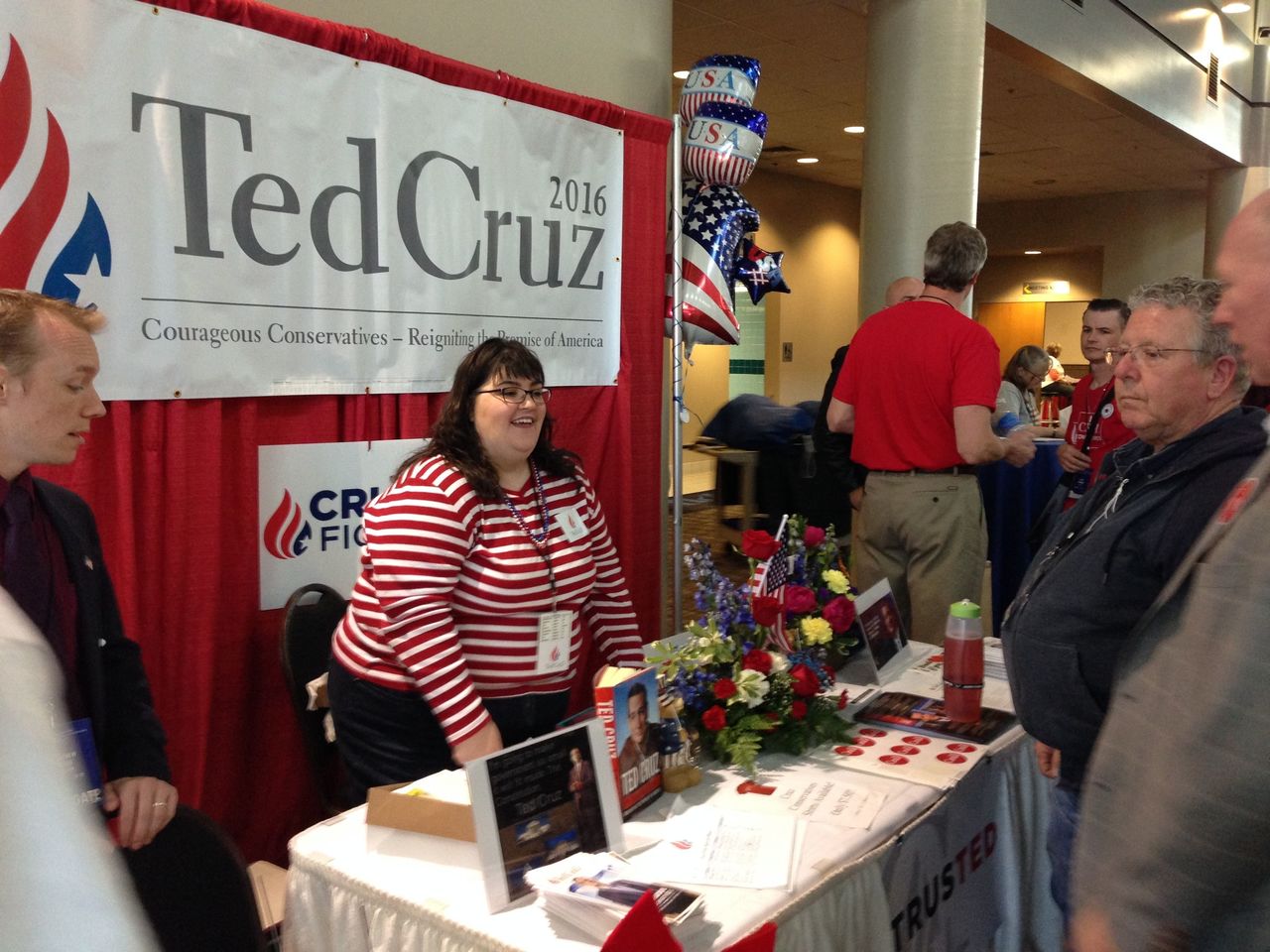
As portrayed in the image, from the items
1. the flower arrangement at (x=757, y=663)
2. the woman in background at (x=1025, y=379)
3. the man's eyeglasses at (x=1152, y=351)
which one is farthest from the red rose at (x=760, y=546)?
the woman in background at (x=1025, y=379)

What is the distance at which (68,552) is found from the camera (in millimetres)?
1605

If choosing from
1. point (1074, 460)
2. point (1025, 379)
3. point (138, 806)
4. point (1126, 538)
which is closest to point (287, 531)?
point (138, 806)

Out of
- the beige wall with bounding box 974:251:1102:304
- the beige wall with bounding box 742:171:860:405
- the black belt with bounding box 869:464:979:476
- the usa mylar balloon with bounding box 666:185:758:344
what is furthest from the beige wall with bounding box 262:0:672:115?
the beige wall with bounding box 974:251:1102:304

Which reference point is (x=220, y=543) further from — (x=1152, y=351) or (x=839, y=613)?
(x=1152, y=351)

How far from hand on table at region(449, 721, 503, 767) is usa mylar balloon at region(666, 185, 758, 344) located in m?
2.01


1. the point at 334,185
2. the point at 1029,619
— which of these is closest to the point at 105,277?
the point at 334,185

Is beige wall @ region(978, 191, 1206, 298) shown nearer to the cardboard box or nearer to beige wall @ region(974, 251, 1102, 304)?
beige wall @ region(974, 251, 1102, 304)

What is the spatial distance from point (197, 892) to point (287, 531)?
1102mm

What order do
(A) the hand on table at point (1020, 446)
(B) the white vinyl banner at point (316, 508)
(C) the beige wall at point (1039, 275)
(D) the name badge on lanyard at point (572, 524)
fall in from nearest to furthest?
(D) the name badge on lanyard at point (572, 524) < (B) the white vinyl banner at point (316, 508) < (A) the hand on table at point (1020, 446) < (C) the beige wall at point (1039, 275)

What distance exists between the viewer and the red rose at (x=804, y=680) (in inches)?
73.2

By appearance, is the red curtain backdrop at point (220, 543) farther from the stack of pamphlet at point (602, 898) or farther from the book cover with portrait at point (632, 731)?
the stack of pamphlet at point (602, 898)

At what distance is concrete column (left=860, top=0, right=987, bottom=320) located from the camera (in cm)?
480

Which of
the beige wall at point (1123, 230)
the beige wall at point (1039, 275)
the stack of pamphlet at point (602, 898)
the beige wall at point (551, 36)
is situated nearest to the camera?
the stack of pamphlet at point (602, 898)

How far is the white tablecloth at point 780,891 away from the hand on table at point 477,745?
22 centimetres
